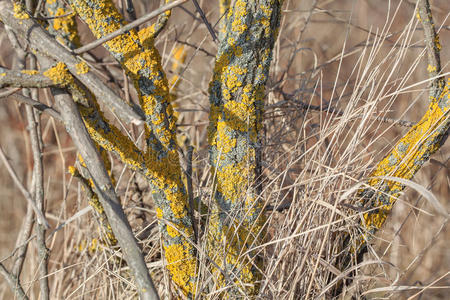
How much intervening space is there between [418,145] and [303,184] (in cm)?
32

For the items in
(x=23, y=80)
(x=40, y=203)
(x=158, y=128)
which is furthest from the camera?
(x=40, y=203)

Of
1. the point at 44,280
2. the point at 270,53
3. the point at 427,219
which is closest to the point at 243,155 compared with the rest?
the point at 270,53

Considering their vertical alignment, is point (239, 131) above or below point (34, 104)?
below

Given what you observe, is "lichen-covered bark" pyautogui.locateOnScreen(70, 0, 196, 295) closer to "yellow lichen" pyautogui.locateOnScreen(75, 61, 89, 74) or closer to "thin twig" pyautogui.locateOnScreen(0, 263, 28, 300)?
"yellow lichen" pyautogui.locateOnScreen(75, 61, 89, 74)

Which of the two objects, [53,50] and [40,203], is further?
[40,203]

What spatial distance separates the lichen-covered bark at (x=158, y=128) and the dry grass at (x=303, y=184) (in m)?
0.08

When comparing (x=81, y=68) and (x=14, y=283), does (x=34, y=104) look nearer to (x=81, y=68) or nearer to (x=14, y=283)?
(x=81, y=68)

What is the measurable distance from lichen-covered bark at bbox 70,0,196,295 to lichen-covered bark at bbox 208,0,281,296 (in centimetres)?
9

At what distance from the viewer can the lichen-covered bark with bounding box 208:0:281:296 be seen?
Answer: 3.28 ft

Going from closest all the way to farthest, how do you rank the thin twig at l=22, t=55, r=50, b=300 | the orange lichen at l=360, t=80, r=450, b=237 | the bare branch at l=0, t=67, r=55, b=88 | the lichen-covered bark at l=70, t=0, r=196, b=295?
1. the bare branch at l=0, t=67, r=55, b=88
2. the lichen-covered bark at l=70, t=0, r=196, b=295
3. the orange lichen at l=360, t=80, r=450, b=237
4. the thin twig at l=22, t=55, r=50, b=300

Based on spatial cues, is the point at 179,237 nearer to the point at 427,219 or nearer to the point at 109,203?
the point at 109,203

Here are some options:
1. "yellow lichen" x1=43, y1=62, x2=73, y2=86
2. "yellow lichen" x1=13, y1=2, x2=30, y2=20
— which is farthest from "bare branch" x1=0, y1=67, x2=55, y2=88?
"yellow lichen" x1=13, y1=2, x2=30, y2=20

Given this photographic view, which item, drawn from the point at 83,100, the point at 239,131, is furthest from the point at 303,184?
the point at 83,100

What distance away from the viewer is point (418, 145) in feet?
3.47
